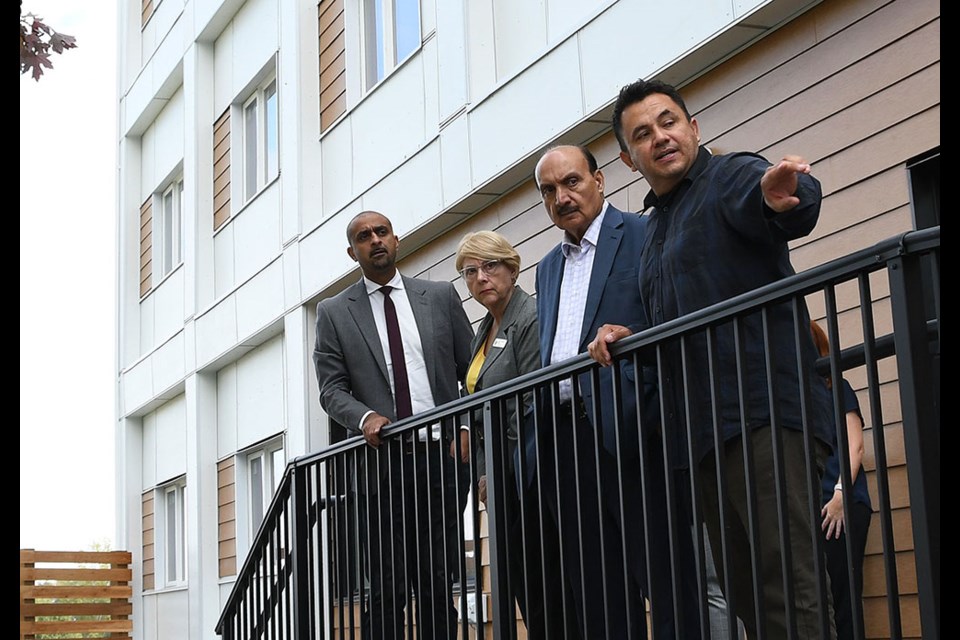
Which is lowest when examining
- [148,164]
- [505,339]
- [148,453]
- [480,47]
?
[505,339]

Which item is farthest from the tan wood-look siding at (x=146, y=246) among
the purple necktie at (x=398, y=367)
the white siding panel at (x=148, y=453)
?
the purple necktie at (x=398, y=367)

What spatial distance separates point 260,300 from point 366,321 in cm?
717

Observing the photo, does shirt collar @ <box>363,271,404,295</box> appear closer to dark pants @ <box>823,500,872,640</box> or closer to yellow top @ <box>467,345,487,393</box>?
yellow top @ <box>467,345,487,393</box>

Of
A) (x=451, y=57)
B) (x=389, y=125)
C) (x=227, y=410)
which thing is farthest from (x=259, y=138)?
(x=451, y=57)

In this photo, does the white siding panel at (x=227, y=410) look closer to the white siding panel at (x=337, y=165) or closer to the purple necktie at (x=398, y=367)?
the white siding panel at (x=337, y=165)

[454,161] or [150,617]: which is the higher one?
[454,161]

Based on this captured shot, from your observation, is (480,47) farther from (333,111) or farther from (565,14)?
(333,111)

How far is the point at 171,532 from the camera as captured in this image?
1744 centimetres

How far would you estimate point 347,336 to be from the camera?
611 cm

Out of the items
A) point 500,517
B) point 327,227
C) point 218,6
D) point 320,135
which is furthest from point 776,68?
point 218,6

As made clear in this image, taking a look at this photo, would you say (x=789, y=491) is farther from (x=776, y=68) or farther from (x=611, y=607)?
(x=776, y=68)

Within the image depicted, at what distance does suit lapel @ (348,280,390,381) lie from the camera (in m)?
6.06

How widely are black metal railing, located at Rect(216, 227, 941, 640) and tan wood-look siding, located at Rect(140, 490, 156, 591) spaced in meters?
12.5

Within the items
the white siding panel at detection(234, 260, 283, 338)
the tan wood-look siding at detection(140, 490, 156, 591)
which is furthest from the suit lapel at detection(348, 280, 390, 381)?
the tan wood-look siding at detection(140, 490, 156, 591)
